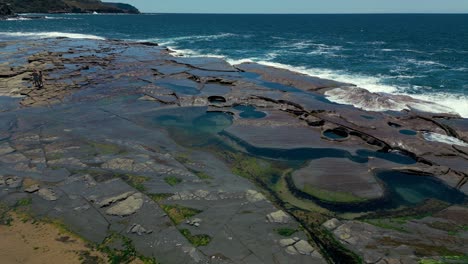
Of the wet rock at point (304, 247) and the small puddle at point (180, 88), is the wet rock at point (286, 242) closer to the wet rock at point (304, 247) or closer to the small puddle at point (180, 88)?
the wet rock at point (304, 247)

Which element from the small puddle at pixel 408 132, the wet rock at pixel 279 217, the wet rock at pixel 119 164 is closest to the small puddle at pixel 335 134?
the small puddle at pixel 408 132

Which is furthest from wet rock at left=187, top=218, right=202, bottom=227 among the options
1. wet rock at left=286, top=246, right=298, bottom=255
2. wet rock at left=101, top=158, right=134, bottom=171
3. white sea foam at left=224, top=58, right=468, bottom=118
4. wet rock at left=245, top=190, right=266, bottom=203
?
white sea foam at left=224, top=58, right=468, bottom=118

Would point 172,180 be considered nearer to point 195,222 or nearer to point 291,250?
point 195,222

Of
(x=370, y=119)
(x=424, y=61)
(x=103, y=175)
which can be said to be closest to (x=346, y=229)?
(x=103, y=175)

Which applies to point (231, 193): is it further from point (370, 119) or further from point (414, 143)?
point (370, 119)

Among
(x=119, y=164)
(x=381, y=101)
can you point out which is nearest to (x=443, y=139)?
(x=381, y=101)
